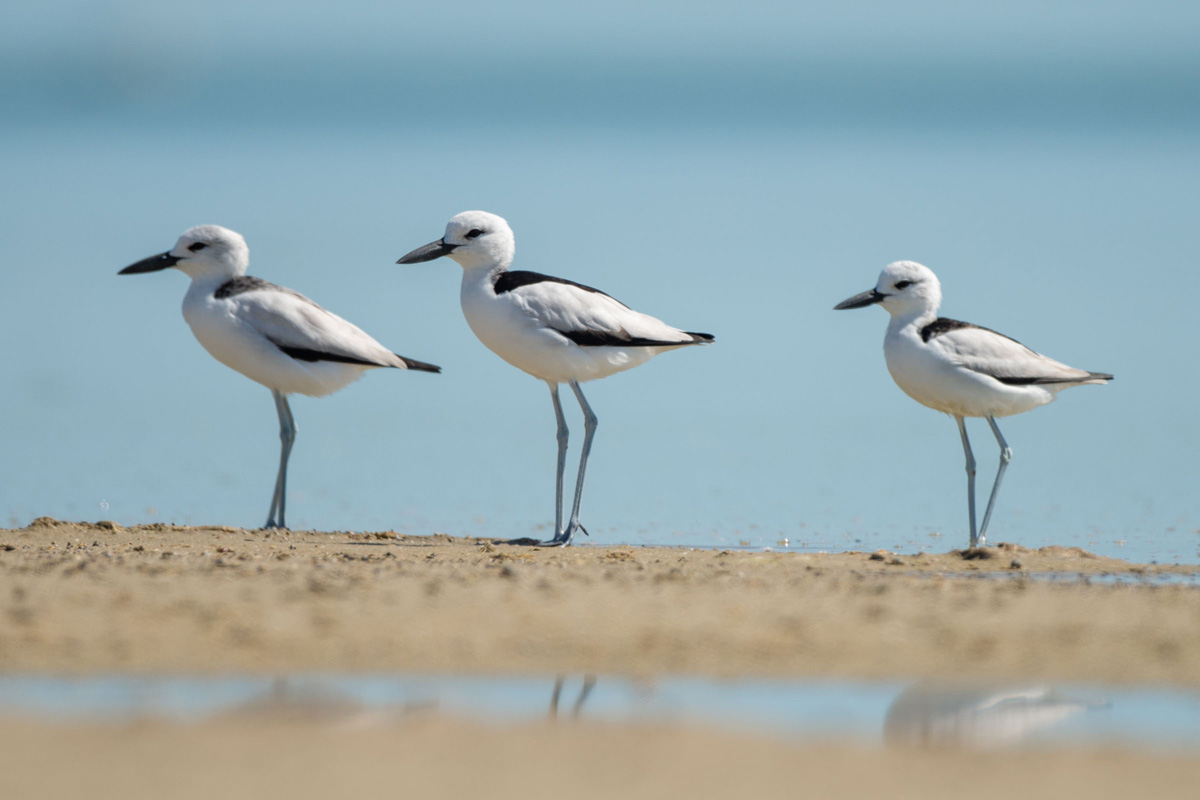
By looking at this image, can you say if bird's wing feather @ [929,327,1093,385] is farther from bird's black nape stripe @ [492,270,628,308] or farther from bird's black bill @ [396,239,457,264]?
bird's black bill @ [396,239,457,264]

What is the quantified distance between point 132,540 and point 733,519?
15.6 feet

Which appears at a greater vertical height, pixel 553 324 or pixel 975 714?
pixel 553 324

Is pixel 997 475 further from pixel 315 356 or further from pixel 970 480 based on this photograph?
pixel 315 356

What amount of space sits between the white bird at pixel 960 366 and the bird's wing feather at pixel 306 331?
13.2 ft

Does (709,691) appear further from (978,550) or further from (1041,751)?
(978,550)

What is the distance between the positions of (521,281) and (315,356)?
1.83 metres

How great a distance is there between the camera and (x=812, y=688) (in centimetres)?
493

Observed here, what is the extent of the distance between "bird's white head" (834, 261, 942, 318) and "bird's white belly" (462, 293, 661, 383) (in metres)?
2.02

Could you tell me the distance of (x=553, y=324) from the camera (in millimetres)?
9781

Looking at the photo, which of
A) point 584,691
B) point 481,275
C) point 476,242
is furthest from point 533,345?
point 584,691

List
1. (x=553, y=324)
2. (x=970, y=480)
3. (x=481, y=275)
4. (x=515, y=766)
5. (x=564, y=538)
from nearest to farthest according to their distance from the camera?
(x=515, y=766)
(x=564, y=538)
(x=553, y=324)
(x=970, y=480)
(x=481, y=275)

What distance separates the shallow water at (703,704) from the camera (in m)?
4.29

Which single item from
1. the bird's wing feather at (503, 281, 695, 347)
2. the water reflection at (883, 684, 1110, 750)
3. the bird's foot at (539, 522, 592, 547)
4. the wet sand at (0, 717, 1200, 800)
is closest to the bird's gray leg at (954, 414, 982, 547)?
the bird's wing feather at (503, 281, 695, 347)

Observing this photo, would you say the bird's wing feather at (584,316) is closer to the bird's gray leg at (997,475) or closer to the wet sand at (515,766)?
the bird's gray leg at (997,475)
